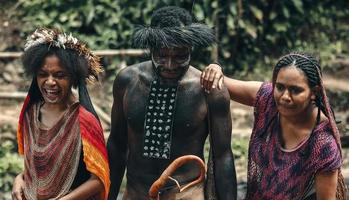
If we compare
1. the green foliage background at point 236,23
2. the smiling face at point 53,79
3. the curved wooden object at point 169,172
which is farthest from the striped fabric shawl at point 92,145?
the green foliage background at point 236,23

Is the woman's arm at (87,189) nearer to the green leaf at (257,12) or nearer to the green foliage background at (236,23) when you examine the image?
the green foliage background at (236,23)

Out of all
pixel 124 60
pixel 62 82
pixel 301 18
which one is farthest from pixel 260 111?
pixel 301 18

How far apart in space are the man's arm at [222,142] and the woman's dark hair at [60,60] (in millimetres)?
815

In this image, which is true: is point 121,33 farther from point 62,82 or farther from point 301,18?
point 62,82

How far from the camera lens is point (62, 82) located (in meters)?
5.04

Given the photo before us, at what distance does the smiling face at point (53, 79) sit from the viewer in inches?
198

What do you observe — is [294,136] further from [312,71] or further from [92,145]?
[92,145]

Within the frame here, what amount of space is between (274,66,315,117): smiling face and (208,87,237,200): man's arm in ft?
1.15

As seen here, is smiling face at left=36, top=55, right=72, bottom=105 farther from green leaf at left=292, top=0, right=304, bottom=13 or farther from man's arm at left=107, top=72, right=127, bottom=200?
green leaf at left=292, top=0, right=304, bottom=13

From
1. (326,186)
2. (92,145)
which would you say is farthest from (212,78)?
(326,186)

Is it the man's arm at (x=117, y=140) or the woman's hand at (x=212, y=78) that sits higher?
the woman's hand at (x=212, y=78)

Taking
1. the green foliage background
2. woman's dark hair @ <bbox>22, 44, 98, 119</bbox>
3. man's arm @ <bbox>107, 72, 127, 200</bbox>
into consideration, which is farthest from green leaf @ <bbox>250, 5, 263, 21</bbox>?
woman's dark hair @ <bbox>22, 44, 98, 119</bbox>

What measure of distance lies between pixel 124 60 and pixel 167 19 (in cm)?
520

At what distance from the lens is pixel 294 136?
5.17 meters
